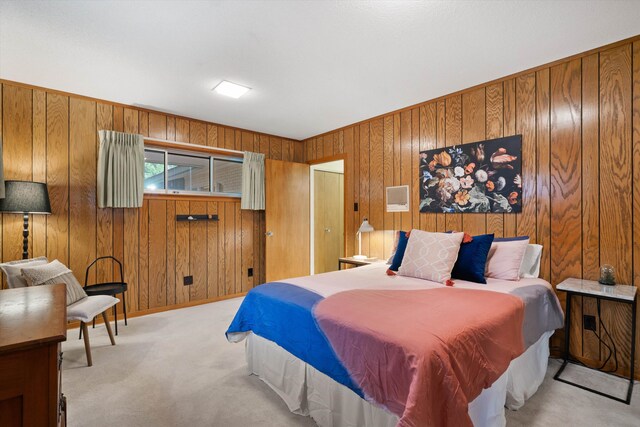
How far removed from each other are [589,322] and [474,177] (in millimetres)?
1511

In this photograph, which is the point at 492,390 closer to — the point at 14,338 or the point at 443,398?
the point at 443,398

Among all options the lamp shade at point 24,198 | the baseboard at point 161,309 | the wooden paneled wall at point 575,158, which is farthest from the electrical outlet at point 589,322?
the lamp shade at point 24,198

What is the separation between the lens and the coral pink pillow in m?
2.47

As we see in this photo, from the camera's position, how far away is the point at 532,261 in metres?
2.65

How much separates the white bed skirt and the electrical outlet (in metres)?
0.44

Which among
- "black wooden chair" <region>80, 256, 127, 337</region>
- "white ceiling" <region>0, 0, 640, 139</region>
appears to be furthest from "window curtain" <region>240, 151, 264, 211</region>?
"black wooden chair" <region>80, 256, 127, 337</region>

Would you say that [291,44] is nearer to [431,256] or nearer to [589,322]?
[431,256]

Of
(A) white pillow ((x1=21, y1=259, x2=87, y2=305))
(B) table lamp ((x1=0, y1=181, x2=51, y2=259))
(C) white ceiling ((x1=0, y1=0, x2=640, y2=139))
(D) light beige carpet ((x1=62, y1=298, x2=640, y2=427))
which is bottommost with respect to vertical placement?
(D) light beige carpet ((x1=62, y1=298, x2=640, y2=427))

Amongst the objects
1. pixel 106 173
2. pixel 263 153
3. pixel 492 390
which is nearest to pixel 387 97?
pixel 263 153

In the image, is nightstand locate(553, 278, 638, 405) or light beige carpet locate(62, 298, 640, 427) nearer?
light beige carpet locate(62, 298, 640, 427)

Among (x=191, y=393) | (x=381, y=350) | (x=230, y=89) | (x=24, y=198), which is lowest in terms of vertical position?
(x=191, y=393)

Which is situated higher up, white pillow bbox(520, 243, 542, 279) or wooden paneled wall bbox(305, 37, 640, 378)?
wooden paneled wall bbox(305, 37, 640, 378)

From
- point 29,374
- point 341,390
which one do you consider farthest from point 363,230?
point 29,374

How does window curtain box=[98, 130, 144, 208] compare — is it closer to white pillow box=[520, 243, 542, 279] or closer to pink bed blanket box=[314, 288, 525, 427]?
pink bed blanket box=[314, 288, 525, 427]
